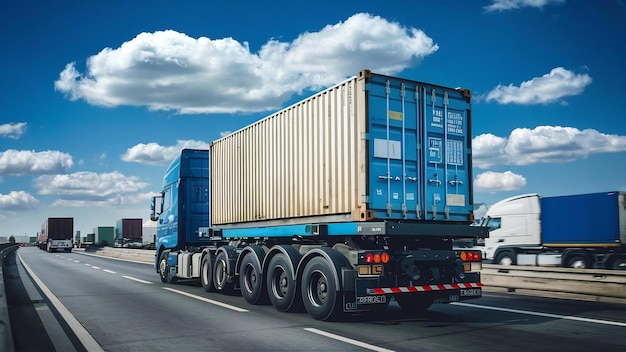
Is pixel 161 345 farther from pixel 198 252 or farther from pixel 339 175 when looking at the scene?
pixel 198 252

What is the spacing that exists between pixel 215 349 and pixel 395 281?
3376mm

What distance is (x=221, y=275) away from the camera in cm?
1377

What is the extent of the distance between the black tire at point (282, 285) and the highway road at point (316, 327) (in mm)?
226

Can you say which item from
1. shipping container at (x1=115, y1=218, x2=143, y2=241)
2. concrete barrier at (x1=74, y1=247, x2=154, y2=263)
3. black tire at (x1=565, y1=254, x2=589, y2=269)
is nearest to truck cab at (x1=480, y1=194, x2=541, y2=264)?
black tire at (x1=565, y1=254, x2=589, y2=269)

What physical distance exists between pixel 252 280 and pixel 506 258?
15537 millimetres

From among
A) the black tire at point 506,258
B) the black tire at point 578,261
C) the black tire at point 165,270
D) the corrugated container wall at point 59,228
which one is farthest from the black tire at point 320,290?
the corrugated container wall at point 59,228

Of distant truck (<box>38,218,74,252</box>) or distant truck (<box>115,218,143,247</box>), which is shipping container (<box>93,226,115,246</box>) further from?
distant truck (<box>38,218,74,252</box>)

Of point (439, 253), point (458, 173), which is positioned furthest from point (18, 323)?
point (458, 173)

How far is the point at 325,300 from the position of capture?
9438 mm

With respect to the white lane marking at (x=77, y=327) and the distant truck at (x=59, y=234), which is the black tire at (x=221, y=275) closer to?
the white lane marking at (x=77, y=327)

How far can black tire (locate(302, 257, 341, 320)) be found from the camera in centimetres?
926

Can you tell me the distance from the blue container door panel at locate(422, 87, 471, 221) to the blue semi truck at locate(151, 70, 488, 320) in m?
0.02

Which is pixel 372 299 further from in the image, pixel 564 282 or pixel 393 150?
pixel 564 282

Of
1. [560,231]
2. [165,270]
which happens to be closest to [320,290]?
[165,270]
